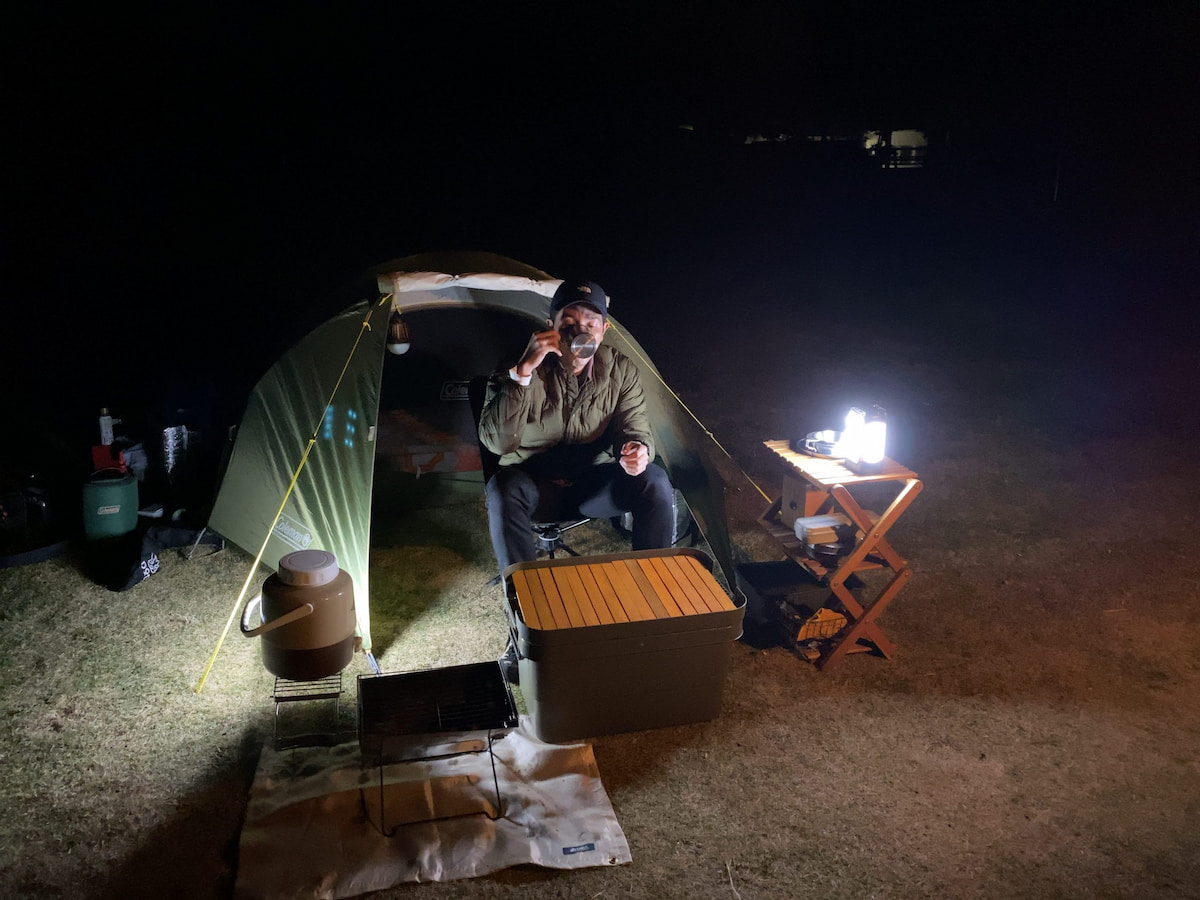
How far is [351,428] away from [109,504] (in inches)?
72.5

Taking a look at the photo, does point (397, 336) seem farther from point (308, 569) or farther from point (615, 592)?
point (615, 592)

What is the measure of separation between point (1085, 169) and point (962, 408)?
11.5m

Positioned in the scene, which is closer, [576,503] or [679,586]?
[679,586]

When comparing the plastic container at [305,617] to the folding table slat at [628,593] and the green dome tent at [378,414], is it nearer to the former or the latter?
the green dome tent at [378,414]

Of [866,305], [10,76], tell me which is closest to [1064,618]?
[866,305]

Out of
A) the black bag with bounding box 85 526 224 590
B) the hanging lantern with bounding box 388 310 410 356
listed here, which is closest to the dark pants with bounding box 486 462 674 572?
the hanging lantern with bounding box 388 310 410 356

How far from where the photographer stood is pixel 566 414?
3510mm

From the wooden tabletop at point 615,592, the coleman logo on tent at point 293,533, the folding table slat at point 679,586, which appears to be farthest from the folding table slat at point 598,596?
the coleman logo on tent at point 293,533

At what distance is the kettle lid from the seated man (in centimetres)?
69

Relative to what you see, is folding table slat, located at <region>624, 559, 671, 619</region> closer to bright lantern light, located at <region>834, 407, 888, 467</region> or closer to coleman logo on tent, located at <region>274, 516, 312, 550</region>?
bright lantern light, located at <region>834, 407, 888, 467</region>

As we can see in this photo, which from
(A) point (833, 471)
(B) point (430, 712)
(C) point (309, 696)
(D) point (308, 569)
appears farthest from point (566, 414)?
(C) point (309, 696)

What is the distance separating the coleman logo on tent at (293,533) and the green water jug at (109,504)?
116cm

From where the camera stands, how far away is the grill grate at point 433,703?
2588mm

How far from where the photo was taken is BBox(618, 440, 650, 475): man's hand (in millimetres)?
3295
